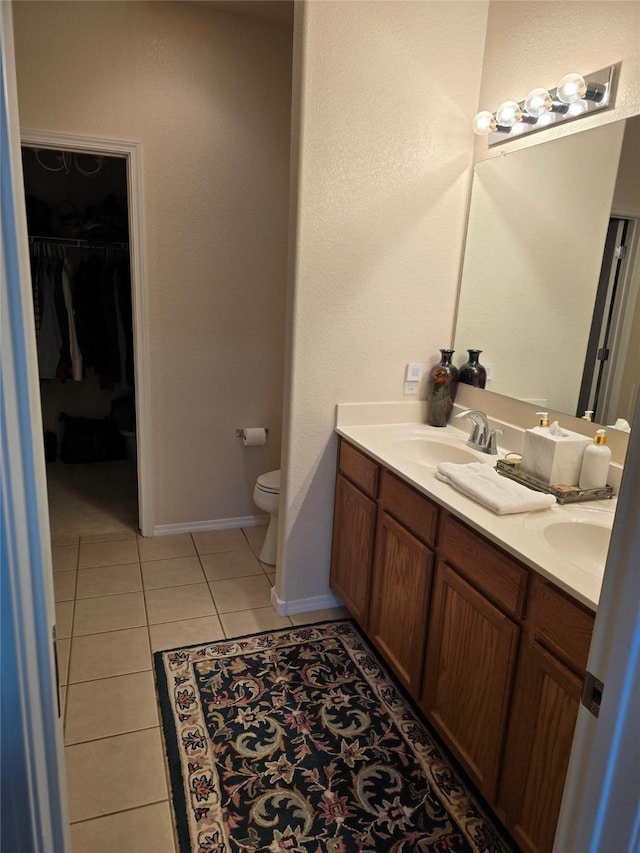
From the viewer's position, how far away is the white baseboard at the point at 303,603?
2637mm

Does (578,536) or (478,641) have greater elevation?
(578,536)

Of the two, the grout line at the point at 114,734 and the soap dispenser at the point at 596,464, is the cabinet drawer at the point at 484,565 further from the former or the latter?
the grout line at the point at 114,734

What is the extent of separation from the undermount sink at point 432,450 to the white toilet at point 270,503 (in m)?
0.85

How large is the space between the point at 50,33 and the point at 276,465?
2.44 meters

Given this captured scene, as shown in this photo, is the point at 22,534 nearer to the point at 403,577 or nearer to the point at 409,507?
the point at 409,507

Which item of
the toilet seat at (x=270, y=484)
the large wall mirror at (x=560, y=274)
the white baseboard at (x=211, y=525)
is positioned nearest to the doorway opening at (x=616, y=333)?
the large wall mirror at (x=560, y=274)

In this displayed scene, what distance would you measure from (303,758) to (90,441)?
3.36 meters

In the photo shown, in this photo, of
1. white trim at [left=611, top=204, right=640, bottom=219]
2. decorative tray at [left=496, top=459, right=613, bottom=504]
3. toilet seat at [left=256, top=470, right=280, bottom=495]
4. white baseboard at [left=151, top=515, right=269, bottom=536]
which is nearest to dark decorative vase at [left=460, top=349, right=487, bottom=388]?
decorative tray at [left=496, top=459, right=613, bottom=504]

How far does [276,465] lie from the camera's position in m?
3.53

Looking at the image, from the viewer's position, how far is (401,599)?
206cm

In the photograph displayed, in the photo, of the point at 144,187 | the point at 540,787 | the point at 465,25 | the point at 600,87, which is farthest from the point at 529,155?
the point at 540,787

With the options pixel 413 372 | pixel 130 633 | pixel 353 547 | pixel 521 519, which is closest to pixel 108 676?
pixel 130 633

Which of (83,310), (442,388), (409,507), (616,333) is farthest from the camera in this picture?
(83,310)

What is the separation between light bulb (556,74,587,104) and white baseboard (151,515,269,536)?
8.67 feet
